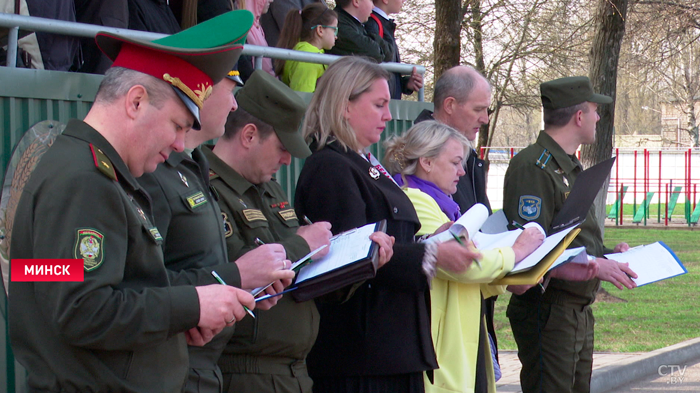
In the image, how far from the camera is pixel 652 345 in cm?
784

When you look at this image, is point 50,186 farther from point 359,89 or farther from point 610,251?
point 610,251

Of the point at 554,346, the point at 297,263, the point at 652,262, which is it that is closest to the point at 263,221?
Result: the point at 297,263

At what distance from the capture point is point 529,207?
4656mm

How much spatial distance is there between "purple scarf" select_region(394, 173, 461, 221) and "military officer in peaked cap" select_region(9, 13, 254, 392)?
5.74 feet

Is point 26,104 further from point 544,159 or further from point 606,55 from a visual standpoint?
point 606,55

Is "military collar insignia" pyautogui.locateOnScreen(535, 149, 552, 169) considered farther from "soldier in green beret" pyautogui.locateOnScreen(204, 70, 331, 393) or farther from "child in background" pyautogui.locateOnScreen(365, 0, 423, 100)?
"soldier in green beret" pyautogui.locateOnScreen(204, 70, 331, 393)

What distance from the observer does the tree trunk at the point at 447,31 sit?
9.66m

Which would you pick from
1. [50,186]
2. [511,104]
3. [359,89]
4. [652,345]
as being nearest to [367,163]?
[359,89]


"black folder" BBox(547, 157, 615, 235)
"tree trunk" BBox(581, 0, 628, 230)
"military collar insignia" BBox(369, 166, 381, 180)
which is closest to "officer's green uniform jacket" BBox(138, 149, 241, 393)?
"military collar insignia" BBox(369, 166, 381, 180)

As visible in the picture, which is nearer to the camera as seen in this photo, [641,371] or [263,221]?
[263,221]

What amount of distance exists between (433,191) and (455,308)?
563mm

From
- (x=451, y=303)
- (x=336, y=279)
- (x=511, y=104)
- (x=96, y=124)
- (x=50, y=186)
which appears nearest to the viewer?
(x=50, y=186)

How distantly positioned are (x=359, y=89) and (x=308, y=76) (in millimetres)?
1976

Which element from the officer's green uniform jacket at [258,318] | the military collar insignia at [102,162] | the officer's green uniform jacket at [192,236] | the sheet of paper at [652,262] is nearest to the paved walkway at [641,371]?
the sheet of paper at [652,262]
